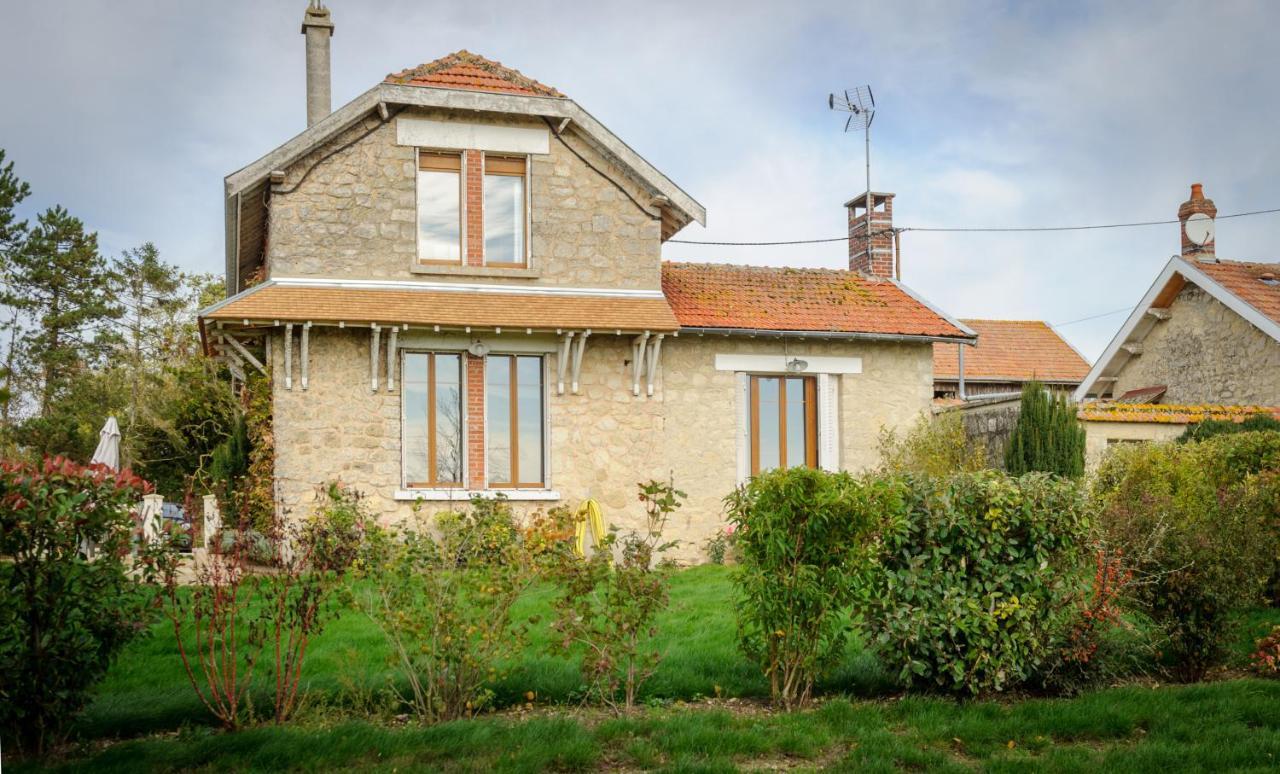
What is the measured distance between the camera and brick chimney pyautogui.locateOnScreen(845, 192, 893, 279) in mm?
18781

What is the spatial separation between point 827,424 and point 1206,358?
9210 millimetres

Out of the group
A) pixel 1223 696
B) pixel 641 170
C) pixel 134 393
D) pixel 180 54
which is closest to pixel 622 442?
pixel 641 170

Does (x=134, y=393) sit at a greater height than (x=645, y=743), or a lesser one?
greater

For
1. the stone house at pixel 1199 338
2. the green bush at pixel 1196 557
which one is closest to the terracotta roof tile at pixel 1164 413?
the stone house at pixel 1199 338

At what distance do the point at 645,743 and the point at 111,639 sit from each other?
309 cm

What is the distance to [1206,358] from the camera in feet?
67.9

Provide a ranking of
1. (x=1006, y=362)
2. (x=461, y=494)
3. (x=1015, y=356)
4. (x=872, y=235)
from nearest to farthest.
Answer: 1. (x=461, y=494)
2. (x=872, y=235)
3. (x=1006, y=362)
4. (x=1015, y=356)

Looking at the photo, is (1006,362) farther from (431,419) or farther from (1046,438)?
(431,419)

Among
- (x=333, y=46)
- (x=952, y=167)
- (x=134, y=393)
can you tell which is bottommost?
(x=134, y=393)

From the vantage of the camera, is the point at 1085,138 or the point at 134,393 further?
the point at 134,393

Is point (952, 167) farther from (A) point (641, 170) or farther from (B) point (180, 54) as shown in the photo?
(B) point (180, 54)

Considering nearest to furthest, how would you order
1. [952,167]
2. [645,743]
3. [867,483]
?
[645,743] < [867,483] < [952,167]

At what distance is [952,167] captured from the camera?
572 inches

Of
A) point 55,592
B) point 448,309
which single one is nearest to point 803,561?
point 55,592
